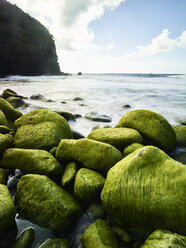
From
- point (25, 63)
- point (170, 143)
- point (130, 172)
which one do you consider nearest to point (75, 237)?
point (130, 172)

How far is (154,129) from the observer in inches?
113

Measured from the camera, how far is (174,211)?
1.33 meters

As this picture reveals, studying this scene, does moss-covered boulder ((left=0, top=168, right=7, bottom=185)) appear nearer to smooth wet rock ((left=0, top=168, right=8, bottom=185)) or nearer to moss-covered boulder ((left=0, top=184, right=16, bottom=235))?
smooth wet rock ((left=0, top=168, right=8, bottom=185))

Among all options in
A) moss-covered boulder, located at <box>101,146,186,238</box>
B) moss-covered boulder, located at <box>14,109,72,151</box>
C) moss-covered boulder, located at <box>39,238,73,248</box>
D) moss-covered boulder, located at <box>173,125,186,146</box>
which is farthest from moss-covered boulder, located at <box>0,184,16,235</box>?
moss-covered boulder, located at <box>173,125,186,146</box>

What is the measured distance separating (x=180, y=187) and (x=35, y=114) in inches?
107

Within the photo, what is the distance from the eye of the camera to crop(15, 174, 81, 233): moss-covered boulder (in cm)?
155

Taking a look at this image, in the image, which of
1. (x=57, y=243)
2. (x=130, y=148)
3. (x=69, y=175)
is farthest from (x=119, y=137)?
(x=57, y=243)

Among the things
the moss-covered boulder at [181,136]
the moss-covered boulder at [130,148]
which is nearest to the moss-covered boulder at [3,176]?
the moss-covered boulder at [130,148]

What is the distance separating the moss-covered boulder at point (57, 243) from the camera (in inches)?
55.2

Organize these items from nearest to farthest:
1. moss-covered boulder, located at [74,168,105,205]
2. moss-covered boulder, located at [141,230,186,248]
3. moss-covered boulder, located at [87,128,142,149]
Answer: moss-covered boulder, located at [141,230,186,248]
moss-covered boulder, located at [74,168,105,205]
moss-covered boulder, located at [87,128,142,149]

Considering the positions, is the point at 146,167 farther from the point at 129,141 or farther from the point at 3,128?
the point at 3,128

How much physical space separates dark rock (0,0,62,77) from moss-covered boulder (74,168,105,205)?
106ft

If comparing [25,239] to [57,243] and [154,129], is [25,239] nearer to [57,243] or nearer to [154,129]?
[57,243]

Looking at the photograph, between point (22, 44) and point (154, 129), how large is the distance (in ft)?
116
